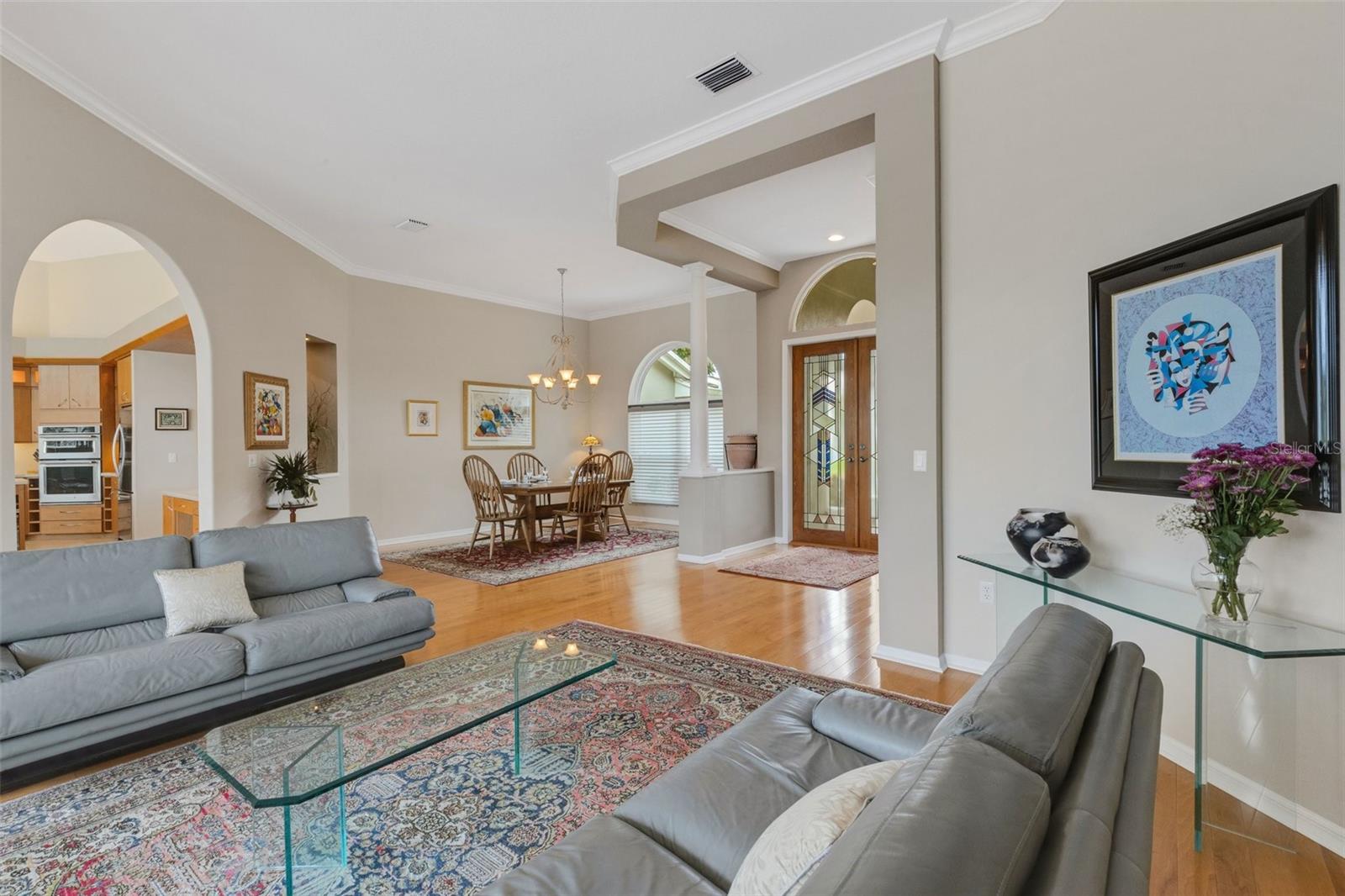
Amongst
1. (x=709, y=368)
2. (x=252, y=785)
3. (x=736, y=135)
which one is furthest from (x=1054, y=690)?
(x=709, y=368)

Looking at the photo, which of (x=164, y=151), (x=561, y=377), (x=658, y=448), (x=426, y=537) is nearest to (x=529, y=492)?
(x=426, y=537)

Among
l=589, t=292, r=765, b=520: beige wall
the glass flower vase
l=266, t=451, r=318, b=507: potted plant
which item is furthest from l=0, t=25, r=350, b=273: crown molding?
the glass flower vase

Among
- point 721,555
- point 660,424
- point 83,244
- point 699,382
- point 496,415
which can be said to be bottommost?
point 721,555

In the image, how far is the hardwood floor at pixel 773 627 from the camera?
1.72 meters

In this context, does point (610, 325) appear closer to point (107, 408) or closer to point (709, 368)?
point (709, 368)

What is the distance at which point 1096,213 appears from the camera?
8.69 feet

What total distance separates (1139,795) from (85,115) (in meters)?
5.42

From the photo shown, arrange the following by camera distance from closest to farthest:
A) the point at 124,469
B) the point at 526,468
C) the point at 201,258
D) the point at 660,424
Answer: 1. the point at 201,258
2. the point at 124,469
3. the point at 526,468
4. the point at 660,424

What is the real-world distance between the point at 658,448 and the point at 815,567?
357 centimetres

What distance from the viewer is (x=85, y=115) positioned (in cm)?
360

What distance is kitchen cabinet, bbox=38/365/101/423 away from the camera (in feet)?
25.1

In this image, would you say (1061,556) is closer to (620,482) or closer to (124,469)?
(620,482)

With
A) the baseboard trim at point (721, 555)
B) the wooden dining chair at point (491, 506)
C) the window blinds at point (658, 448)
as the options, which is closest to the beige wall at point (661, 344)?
the window blinds at point (658, 448)

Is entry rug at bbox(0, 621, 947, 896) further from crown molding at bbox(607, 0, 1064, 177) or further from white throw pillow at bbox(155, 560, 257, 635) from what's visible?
crown molding at bbox(607, 0, 1064, 177)
